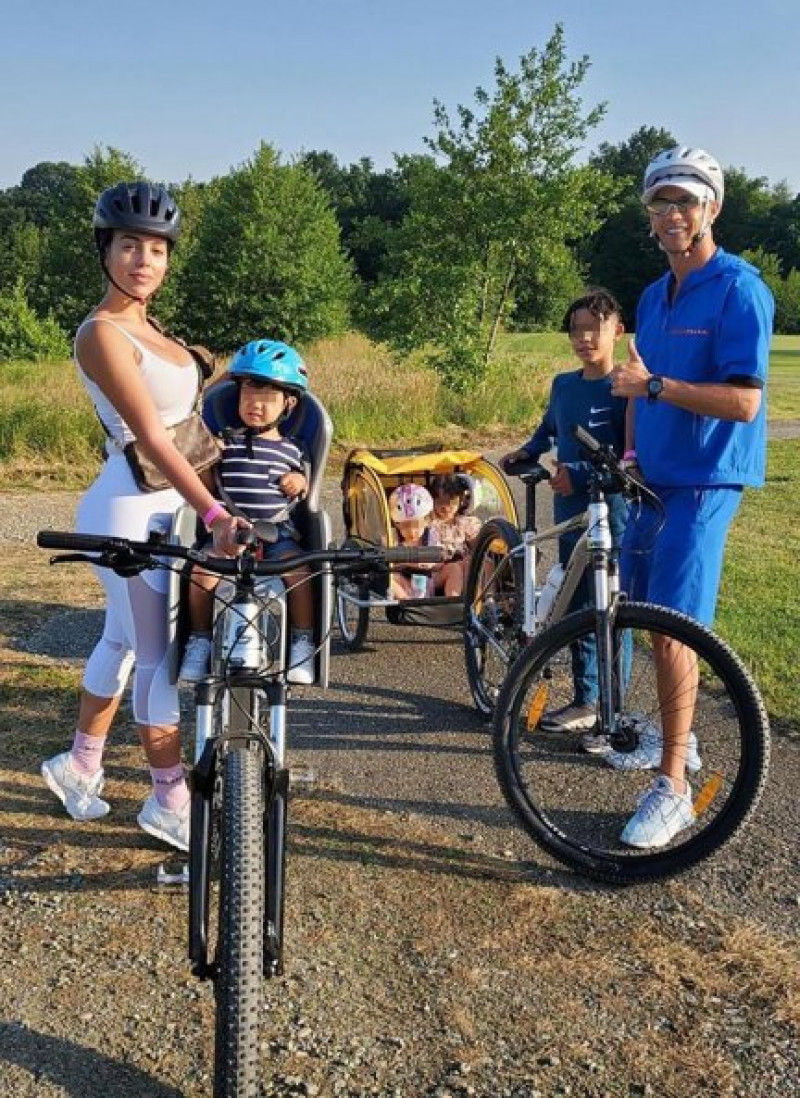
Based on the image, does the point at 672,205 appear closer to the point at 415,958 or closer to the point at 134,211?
the point at 134,211

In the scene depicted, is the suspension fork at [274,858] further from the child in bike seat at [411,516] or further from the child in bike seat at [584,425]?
the child in bike seat at [411,516]

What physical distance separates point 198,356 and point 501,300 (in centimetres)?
1373

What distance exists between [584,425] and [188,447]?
6.23ft

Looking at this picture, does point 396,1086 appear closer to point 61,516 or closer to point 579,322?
point 579,322

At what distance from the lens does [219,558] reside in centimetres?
230

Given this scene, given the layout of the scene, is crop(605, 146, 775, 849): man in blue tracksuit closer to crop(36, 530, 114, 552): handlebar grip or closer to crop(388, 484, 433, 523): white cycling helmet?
crop(36, 530, 114, 552): handlebar grip

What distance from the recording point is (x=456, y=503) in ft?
18.8

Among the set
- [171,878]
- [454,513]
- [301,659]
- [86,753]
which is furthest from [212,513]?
[454,513]

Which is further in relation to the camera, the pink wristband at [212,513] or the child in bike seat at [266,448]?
the child in bike seat at [266,448]

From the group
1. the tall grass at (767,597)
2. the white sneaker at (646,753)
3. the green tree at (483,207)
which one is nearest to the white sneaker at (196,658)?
the white sneaker at (646,753)

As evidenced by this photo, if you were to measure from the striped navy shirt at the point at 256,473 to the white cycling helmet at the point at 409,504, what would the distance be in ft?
6.93

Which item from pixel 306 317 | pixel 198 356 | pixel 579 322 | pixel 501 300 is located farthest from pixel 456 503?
pixel 306 317

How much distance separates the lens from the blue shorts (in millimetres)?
3277

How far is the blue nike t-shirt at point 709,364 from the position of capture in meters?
3.06
